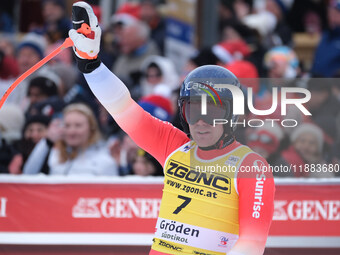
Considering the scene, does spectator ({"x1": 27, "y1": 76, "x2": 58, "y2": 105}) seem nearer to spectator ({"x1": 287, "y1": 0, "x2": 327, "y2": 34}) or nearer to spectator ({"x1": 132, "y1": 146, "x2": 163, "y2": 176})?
spectator ({"x1": 132, "y1": 146, "x2": 163, "y2": 176})

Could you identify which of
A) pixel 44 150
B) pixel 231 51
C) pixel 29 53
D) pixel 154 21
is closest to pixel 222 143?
pixel 44 150

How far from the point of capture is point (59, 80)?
26.3 ft

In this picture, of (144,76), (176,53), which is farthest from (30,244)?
(176,53)

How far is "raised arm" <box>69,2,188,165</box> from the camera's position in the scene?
12.3 feet

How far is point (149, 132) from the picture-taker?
4.08m

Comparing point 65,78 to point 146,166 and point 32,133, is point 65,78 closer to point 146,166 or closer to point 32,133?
point 32,133

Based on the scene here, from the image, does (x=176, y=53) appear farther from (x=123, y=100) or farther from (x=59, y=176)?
(x=123, y=100)

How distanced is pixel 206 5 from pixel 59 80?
2.24 m

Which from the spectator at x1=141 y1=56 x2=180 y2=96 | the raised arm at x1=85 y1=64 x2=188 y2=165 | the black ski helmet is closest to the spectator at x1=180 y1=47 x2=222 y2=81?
the spectator at x1=141 y1=56 x2=180 y2=96

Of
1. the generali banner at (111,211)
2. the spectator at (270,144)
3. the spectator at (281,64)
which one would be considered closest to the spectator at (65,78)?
the spectator at (281,64)

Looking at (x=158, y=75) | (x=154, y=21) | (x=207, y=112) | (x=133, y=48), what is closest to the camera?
(x=207, y=112)

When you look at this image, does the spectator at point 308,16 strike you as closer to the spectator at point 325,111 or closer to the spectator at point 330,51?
the spectator at point 330,51

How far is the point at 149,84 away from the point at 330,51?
1958 mm

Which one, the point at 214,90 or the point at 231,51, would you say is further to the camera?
the point at 231,51
